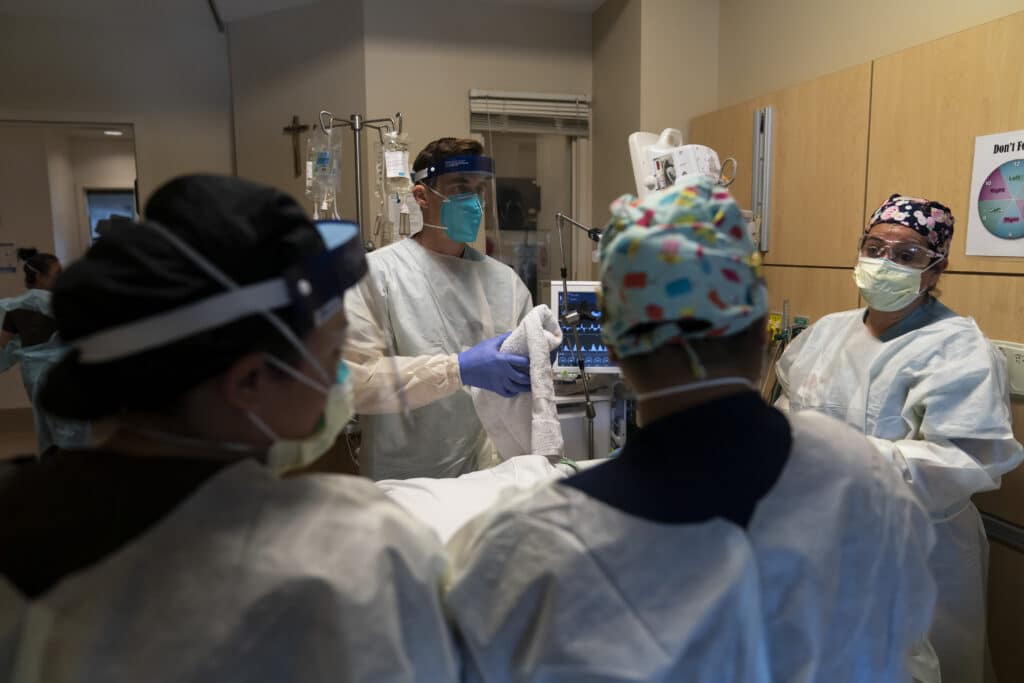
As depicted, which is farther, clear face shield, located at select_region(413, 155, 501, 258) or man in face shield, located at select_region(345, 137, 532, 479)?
clear face shield, located at select_region(413, 155, 501, 258)

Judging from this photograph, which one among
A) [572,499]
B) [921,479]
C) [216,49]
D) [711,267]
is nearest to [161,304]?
[572,499]

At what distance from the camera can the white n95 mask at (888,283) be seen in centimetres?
178

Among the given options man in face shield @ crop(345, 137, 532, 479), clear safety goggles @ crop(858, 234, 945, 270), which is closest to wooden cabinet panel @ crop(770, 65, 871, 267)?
clear safety goggles @ crop(858, 234, 945, 270)

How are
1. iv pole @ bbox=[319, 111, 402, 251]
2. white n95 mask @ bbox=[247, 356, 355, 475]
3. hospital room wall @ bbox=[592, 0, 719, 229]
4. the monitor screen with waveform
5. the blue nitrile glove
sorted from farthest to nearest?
hospital room wall @ bbox=[592, 0, 719, 229] → iv pole @ bbox=[319, 111, 402, 251] → the monitor screen with waveform → the blue nitrile glove → white n95 mask @ bbox=[247, 356, 355, 475]

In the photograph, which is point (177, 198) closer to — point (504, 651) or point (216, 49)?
point (504, 651)

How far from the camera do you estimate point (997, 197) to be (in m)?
1.79

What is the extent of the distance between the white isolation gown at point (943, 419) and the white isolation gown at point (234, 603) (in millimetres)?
1318

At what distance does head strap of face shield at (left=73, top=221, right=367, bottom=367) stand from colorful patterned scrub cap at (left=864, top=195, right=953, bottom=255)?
5.47 ft

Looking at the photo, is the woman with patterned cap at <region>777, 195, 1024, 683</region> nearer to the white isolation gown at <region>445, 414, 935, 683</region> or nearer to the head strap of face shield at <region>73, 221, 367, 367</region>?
the white isolation gown at <region>445, 414, 935, 683</region>

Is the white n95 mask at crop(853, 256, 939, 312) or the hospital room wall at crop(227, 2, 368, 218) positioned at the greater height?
the hospital room wall at crop(227, 2, 368, 218)

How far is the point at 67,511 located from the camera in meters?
0.62

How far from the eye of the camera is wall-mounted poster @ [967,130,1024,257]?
5.69ft

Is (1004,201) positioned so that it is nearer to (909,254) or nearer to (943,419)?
(909,254)

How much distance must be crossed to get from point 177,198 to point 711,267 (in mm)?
593
